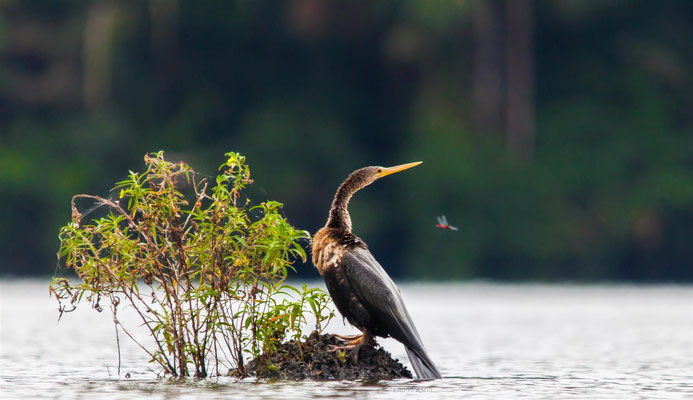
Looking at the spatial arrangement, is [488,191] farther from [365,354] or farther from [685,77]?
[365,354]

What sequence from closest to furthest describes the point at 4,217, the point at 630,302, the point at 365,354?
the point at 365,354
the point at 630,302
the point at 4,217

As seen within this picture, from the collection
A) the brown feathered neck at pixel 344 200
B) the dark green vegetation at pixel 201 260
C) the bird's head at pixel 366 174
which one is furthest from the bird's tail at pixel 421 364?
the bird's head at pixel 366 174

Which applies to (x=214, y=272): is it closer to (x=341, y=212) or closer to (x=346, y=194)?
(x=341, y=212)

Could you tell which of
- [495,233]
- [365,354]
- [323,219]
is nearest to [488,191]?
[495,233]

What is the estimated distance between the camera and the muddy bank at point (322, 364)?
39.0 feet

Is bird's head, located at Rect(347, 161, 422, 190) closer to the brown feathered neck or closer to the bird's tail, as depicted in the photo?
the brown feathered neck

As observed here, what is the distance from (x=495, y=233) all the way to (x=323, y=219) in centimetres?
504

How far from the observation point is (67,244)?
38.3 feet

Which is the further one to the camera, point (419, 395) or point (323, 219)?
point (323, 219)

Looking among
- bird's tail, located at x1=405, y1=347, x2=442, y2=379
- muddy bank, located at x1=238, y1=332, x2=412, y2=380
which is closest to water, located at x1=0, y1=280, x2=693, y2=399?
bird's tail, located at x1=405, y1=347, x2=442, y2=379

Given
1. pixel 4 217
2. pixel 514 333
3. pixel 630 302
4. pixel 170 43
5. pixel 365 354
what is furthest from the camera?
pixel 170 43

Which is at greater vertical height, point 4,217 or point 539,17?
point 539,17

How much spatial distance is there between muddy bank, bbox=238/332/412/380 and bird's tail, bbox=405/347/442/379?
184 mm

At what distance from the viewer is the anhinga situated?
459 inches
